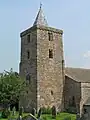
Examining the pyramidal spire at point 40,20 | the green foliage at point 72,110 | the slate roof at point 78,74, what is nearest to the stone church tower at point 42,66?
the pyramidal spire at point 40,20

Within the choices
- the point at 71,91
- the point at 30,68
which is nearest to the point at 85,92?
the point at 71,91

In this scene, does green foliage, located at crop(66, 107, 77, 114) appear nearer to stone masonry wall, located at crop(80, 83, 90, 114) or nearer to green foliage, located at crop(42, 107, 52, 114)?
stone masonry wall, located at crop(80, 83, 90, 114)

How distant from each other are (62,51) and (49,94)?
7.63 meters

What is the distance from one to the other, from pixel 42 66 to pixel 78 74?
6.87 metres

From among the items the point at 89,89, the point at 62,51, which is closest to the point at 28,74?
the point at 62,51

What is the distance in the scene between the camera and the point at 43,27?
4622cm

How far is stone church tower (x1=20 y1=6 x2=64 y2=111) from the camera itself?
144 ft

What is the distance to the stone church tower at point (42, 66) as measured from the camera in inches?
1727

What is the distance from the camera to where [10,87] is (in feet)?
140

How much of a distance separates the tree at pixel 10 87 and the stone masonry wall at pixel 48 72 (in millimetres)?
2808

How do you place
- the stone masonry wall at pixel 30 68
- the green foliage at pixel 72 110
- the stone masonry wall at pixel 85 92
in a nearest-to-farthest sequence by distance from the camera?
the stone masonry wall at pixel 85 92, the green foliage at pixel 72 110, the stone masonry wall at pixel 30 68

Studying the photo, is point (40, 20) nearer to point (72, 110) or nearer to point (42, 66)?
point (42, 66)

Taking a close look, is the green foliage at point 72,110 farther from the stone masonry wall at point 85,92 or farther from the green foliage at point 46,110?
the green foliage at point 46,110

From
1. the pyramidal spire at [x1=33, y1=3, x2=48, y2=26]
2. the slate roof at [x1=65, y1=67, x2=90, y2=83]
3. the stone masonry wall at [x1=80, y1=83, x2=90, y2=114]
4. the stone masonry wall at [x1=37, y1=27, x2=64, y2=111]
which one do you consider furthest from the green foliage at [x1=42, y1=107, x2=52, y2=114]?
the pyramidal spire at [x1=33, y1=3, x2=48, y2=26]
